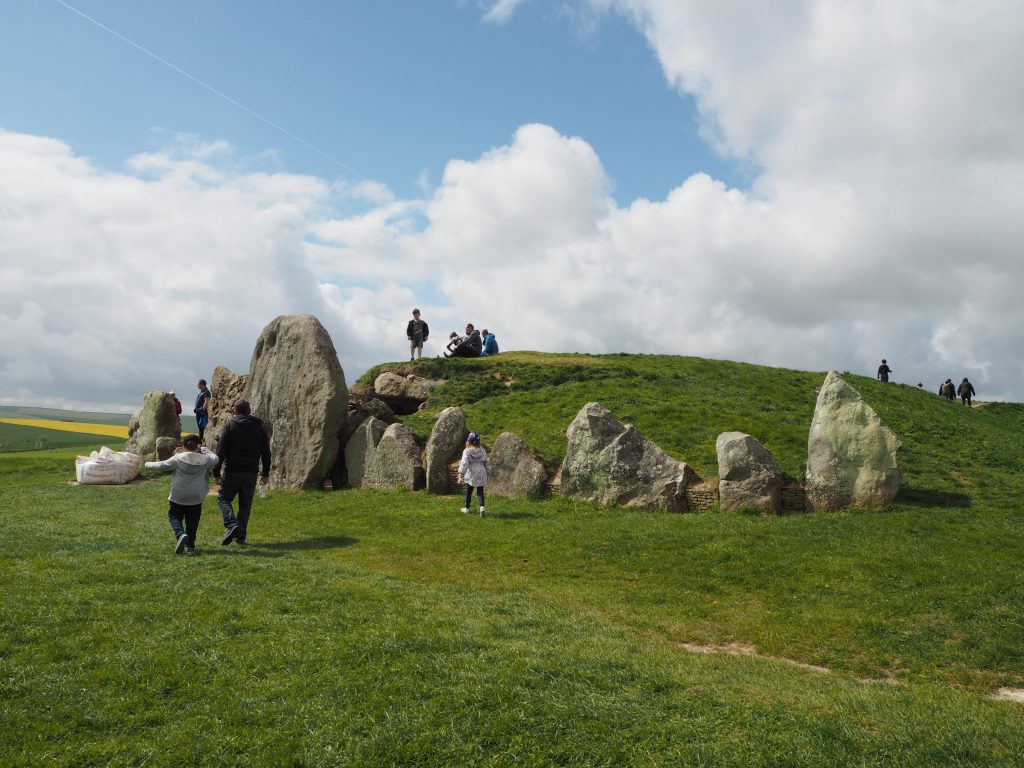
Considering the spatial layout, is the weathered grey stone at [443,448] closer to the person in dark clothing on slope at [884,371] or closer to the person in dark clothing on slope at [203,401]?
the person in dark clothing on slope at [203,401]

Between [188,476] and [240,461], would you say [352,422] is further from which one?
[188,476]

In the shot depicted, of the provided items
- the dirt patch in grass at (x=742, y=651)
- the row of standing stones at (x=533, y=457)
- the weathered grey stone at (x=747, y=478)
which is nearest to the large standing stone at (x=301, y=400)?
the row of standing stones at (x=533, y=457)

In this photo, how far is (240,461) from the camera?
17.0 metres

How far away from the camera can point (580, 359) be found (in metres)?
40.8

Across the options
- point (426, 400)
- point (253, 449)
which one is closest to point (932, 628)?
point (253, 449)

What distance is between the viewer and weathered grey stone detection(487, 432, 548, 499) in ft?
73.4

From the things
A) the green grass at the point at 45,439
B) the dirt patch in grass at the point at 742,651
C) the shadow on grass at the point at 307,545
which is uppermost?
the green grass at the point at 45,439

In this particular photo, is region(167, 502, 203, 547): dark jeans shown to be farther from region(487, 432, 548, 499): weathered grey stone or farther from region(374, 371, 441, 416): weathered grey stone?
region(374, 371, 441, 416): weathered grey stone

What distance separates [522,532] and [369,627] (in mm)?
8589

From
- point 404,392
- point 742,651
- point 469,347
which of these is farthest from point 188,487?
point 469,347

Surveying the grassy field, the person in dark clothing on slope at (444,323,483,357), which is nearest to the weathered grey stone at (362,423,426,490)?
the grassy field

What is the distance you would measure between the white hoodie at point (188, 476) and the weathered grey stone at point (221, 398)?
16.9m

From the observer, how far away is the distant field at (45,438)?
2092 inches

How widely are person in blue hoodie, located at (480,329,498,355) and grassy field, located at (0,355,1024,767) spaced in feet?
68.6
